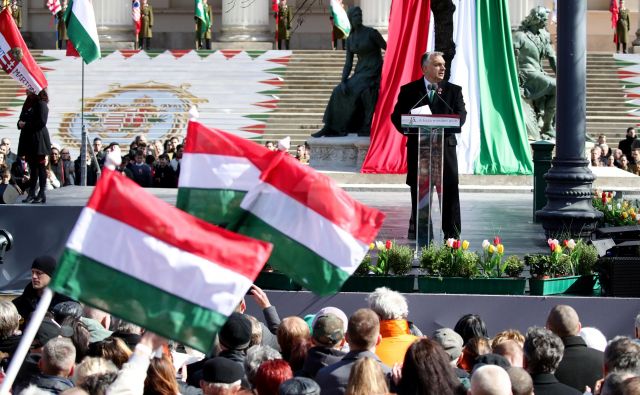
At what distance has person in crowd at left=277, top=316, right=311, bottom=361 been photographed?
23.0 ft

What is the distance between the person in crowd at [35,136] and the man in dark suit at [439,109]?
257 inches

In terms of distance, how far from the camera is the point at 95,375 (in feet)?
17.8

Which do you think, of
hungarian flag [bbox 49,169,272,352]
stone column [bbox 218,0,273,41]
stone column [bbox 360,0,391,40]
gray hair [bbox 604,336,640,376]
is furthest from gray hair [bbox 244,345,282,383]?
stone column [bbox 218,0,273,41]

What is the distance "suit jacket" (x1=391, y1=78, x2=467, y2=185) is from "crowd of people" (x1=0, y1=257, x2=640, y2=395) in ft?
12.4

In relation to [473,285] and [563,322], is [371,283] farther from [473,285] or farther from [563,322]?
[563,322]

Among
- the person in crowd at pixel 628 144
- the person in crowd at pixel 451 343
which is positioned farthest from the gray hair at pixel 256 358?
the person in crowd at pixel 628 144

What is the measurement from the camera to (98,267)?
4816 millimetres

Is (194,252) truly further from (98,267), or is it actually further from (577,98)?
(577,98)

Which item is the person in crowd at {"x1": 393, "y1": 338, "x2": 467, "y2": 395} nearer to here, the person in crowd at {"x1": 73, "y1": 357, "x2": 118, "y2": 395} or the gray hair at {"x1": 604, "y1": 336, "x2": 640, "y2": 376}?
the gray hair at {"x1": 604, "y1": 336, "x2": 640, "y2": 376}

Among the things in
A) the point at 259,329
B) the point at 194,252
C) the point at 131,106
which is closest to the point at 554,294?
the point at 259,329

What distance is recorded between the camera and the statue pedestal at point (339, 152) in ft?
74.8

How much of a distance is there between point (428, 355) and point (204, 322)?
4.58 feet

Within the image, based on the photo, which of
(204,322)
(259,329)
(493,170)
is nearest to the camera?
(204,322)

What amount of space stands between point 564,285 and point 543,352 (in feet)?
14.0
